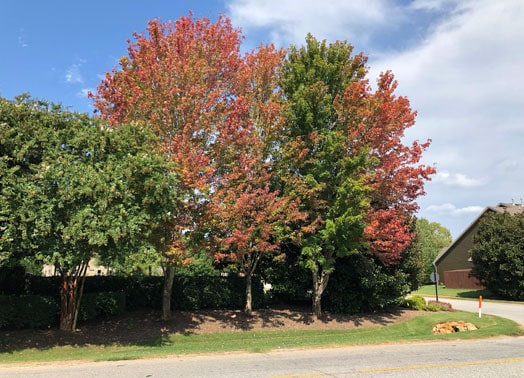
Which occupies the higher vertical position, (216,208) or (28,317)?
(216,208)

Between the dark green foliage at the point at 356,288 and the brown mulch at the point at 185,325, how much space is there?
0.69 meters

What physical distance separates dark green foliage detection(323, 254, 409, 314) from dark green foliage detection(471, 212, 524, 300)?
43.8ft

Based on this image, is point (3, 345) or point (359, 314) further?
point (359, 314)

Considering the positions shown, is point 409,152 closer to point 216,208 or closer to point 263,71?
point 263,71

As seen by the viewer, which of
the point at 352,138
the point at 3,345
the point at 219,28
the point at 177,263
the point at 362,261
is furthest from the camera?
the point at 362,261

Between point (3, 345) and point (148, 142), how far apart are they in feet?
26.0

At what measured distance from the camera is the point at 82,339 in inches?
570

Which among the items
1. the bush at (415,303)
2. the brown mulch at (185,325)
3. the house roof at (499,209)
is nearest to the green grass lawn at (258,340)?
the brown mulch at (185,325)

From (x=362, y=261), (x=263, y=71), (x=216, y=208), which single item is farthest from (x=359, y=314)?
(x=263, y=71)

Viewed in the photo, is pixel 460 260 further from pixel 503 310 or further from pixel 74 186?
pixel 74 186

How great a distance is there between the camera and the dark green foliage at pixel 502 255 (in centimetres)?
3008

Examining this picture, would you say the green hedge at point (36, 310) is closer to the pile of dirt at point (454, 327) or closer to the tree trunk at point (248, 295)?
the tree trunk at point (248, 295)

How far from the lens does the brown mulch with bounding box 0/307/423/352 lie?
14141 millimetres

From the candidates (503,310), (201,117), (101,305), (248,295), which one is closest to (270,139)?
(201,117)
